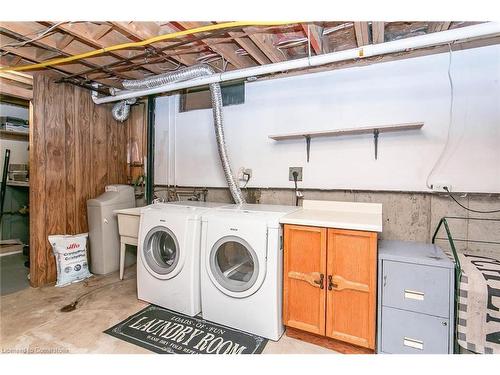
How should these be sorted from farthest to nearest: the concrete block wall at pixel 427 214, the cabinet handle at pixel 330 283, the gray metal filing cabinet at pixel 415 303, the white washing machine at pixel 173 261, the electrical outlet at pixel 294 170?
the electrical outlet at pixel 294 170 < the white washing machine at pixel 173 261 < the concrete block wall at pixel 427 214 < the cabinet handle at pixel 330 283 < the gray metal filing cabinet at pixel 415 303

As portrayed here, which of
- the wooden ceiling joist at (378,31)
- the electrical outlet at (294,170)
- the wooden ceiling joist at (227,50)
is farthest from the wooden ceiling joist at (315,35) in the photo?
the electrical outlet at (294,170)

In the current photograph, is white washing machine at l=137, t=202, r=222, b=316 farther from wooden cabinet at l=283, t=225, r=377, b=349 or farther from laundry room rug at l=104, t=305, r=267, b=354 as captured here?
wooden cabinet at l=283, t=225, r=377, b=349

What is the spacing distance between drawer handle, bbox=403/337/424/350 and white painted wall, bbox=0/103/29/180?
5.73 meters

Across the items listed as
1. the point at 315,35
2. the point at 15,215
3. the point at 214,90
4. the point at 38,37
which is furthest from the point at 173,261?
the point at 15,215

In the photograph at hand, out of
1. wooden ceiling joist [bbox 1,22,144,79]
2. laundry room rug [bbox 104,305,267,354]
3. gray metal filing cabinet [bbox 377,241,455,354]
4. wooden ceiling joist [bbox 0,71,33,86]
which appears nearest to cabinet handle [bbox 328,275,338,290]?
gray metal filing cabinet [bbox 377,241,455,354]

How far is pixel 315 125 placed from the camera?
2643 millimetres

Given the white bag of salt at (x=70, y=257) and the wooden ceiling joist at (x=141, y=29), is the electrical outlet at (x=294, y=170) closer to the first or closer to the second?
the wooden ceiling joist at (x=141, y=29)

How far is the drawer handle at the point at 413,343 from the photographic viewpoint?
164 cm

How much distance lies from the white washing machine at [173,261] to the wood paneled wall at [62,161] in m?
1.31

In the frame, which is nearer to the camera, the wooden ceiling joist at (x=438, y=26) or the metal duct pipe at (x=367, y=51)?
the metal duct pipe at (x=367, y=51)

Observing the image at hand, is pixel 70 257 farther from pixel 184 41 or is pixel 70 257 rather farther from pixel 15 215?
pixel 184 41

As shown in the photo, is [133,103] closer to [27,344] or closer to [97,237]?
[97,237]
